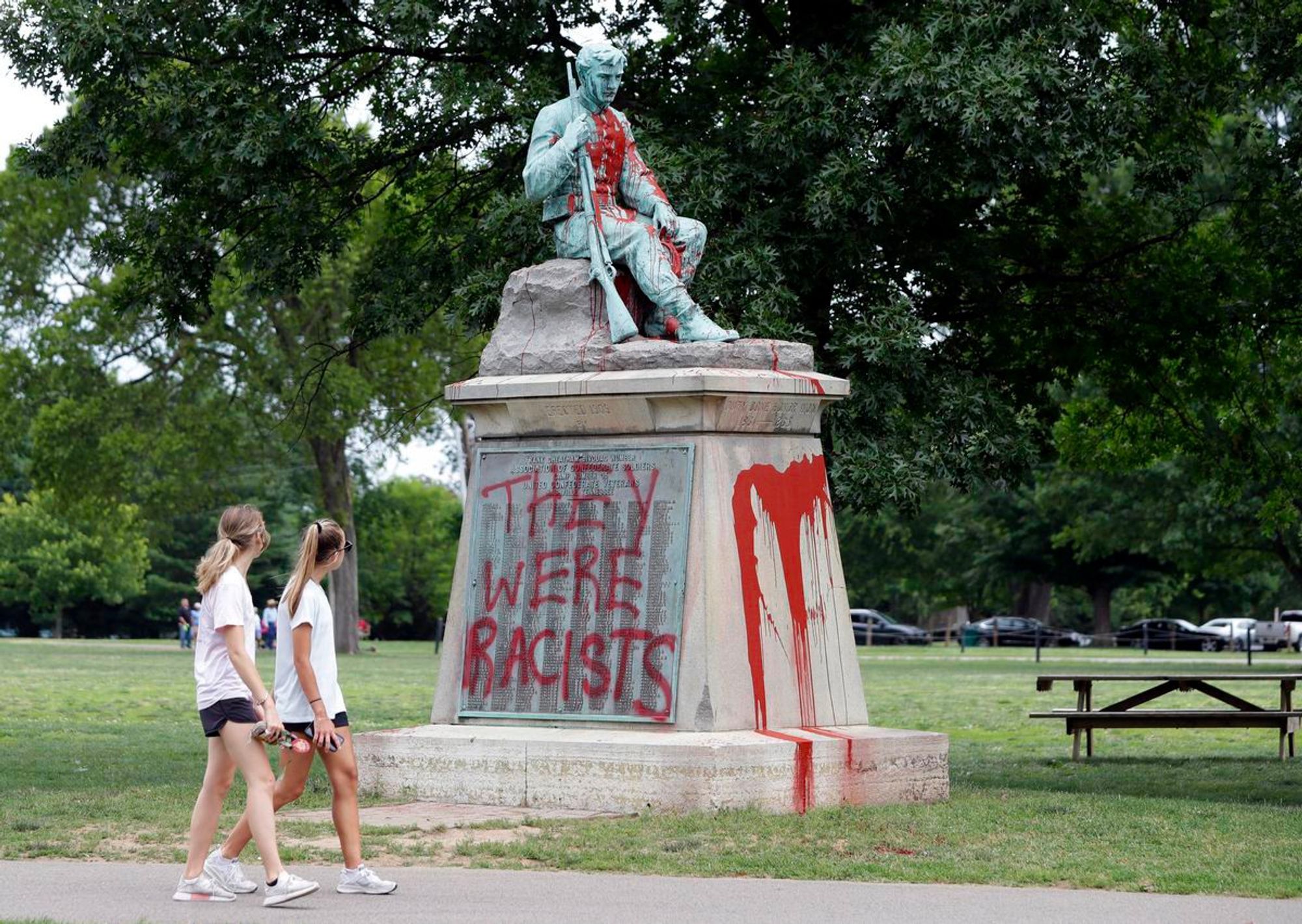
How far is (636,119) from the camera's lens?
17781 millimetres

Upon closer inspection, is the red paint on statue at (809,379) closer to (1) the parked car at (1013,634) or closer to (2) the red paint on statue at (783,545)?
(2) the red paint on statue at (783,545)

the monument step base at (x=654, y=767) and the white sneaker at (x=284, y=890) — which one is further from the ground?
the monument step base at (x=654, y=767)

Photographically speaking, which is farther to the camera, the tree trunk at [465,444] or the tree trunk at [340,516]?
the tree trunk at [340,516]

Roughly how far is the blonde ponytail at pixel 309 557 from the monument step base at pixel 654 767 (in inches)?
117

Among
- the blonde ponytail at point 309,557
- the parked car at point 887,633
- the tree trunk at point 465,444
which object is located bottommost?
the blonde ponytail at point 309,557

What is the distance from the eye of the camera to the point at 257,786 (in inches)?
317

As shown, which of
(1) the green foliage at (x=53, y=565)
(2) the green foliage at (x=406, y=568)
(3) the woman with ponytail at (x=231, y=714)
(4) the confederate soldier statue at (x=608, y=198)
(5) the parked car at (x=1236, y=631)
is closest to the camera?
(3) the woman with ponytail at (x=231, y=714)

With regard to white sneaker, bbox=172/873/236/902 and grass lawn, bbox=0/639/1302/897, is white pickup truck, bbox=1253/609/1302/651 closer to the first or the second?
grass lawn, bbox=0/639/1302/897

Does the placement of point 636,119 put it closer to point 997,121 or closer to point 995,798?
point 997,121

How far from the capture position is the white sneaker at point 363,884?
8250mm

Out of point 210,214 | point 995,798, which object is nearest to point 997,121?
point 995,798

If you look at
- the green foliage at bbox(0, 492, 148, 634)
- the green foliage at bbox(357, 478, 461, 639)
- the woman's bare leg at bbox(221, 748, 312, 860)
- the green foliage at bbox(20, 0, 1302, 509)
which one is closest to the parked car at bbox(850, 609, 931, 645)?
the green foliage at bbox(357, 478, 461, 639)

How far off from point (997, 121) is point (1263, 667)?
2856 cm

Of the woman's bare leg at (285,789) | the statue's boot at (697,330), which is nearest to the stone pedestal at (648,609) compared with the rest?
the statue's boot at (697,330)
